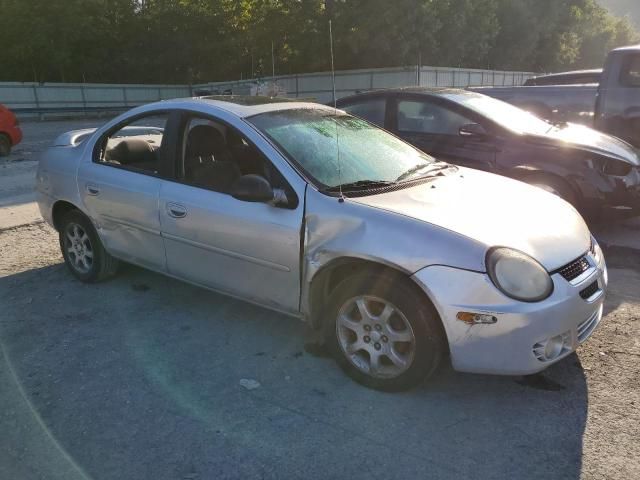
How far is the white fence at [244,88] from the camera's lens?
27.5 metres

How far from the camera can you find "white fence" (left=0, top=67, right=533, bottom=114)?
2753cm

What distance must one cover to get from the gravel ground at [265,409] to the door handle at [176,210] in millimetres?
824

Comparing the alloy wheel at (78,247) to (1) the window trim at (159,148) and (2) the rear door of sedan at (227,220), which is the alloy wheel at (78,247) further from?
(2) the rear door of sedan at (227,220)

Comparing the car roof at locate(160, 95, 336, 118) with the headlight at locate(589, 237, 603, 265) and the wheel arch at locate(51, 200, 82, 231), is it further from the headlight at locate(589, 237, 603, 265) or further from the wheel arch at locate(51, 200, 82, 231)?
the headlight at locate(589, 237, 603, 265)

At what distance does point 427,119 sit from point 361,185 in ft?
10.3

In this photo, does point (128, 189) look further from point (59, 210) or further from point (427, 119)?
point (427, 119)

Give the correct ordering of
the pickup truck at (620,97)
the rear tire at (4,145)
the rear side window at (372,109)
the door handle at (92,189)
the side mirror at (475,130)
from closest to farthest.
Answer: the door handle at (92,189) < the side mirror at (475,130) < the rear side window at (372,109) < the pickup truck at (620,97) < the rear tire at (4,145)

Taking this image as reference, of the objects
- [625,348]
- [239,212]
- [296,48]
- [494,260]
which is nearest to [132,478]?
[239,212]

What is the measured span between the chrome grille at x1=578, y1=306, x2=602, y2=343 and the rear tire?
1373cm

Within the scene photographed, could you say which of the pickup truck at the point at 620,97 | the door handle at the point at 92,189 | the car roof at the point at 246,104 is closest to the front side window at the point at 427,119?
the car roof at the point at 246,104

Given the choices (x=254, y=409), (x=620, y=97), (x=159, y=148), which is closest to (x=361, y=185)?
(x=254, y=409)

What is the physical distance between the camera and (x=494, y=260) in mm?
2762

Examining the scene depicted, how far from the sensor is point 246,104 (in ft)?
13.3

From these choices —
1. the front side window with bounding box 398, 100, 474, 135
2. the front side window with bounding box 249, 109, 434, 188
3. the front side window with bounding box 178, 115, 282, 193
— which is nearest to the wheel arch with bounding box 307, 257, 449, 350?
the front side window with bounding box 249, 109, 434, 188
